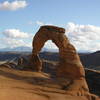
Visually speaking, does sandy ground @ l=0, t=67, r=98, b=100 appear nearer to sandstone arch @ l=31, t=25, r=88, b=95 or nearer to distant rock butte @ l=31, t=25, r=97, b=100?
distant rock butte @ l=31, t=25, r=97, b=100

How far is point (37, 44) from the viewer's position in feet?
104

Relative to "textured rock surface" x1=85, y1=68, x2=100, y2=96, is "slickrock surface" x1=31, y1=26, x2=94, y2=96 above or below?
above

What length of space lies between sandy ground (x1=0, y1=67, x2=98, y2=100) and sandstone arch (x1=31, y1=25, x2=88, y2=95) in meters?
2.34

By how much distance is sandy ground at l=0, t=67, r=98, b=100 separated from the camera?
19.5m

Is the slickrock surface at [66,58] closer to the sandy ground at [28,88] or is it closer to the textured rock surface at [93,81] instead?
the sandy ground at [28,88]

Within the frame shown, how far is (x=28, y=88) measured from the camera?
22953 millimetres

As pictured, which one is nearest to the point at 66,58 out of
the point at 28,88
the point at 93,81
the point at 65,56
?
the point at 65,56

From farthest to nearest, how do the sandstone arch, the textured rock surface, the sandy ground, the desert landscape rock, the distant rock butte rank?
the textured rock surface
the sandstone arch
the distant rock butte
the desert landscape rock
the sandy ground

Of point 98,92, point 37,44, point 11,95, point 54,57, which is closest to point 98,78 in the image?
point 98,92

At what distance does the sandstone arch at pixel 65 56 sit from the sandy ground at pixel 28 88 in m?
2.34

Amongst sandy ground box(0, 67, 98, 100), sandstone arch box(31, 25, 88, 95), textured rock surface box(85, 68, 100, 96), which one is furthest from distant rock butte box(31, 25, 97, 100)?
textured rock surface box(85, 68, 100, 96)

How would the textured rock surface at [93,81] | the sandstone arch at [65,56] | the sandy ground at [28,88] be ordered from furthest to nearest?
the textured rock surface at [93,81] < the sandstone arch at [65,56] < the sandy ground at [28,88]

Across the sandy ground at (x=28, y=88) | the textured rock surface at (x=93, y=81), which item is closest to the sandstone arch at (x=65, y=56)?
the sandy ground at (x=28, y=88)

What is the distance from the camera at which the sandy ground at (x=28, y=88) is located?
64.1 feet
